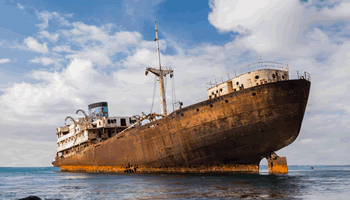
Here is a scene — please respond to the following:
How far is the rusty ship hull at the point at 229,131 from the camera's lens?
2020cm

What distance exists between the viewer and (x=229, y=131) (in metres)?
21.2

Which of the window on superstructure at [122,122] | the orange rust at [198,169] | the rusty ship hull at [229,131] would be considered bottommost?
the orange rust at [198,169]

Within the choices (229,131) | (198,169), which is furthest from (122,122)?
(229,131)

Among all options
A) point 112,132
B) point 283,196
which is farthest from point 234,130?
point 112,132

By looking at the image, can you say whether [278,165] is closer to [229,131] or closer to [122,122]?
[229,131]

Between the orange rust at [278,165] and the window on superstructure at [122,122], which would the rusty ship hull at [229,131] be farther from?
the window on superstructure at [122,122]

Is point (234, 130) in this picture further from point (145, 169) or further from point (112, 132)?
point (112, 132)

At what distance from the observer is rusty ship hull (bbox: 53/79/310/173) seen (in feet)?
66.3

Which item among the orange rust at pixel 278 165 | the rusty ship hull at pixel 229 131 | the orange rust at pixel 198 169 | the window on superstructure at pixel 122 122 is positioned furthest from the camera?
the window on superstructure at pixel 122 122

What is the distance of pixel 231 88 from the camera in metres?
22.3

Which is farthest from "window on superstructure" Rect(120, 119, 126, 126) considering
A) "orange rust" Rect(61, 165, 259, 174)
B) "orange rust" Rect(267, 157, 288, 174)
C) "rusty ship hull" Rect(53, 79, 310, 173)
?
"orange rust" Rect(267, 157, 288, 174)

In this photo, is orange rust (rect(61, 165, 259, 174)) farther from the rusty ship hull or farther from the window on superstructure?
the window on superstructure

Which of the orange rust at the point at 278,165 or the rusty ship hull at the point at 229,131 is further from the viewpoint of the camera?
the orange rust at the point at 278,165

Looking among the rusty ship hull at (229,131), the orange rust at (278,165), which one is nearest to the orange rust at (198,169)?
the rusty ship hull at (229,131)
